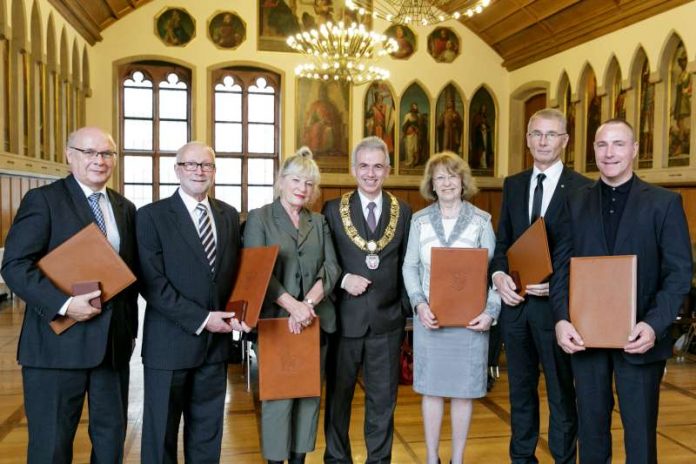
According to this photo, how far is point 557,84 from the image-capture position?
13.7 metres

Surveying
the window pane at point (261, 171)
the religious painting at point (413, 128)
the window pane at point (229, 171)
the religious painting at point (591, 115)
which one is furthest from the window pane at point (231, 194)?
the religious painting at point (591, 115)

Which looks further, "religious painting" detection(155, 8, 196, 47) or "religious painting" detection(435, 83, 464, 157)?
"religious painting" detection(435, 83, 464, 157)

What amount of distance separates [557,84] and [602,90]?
161 cm

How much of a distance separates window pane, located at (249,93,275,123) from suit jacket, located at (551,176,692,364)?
Result: 12.6 m

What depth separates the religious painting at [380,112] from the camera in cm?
1491

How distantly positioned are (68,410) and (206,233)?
0.95m

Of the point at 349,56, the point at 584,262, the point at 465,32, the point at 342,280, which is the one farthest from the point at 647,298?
the point at 465,32

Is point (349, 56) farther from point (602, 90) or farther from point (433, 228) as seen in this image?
point (433, 228)

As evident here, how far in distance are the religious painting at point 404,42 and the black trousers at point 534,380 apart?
12.4 meters

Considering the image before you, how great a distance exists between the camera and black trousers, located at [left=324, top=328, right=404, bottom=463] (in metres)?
3.42

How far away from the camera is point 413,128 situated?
15.2 metres

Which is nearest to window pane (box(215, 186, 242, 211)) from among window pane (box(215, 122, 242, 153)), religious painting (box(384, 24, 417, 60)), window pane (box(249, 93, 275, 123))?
window pane (box(215, 122, 242, 153))

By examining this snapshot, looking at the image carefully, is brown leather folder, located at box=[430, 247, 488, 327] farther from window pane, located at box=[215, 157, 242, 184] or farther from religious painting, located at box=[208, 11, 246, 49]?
religious painting, located at box=[208, 11, 246, 49]

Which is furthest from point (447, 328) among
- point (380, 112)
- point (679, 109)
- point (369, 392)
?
point (380, 112)
